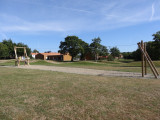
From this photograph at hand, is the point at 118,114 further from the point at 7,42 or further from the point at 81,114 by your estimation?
the point at 7,42

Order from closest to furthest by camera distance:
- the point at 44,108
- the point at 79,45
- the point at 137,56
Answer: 1. the point at 44,108
2. the point at 79,45
3. the point at 137,56

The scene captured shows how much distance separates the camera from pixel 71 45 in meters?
46.8

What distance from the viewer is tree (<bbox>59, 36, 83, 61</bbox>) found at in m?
46.4

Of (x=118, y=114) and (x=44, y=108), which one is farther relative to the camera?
(x=44, y=108)

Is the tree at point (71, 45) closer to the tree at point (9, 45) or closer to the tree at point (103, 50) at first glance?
the tree at point (103, 50)

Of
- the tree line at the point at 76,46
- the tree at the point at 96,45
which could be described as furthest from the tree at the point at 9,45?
the tree at the point at 96,45

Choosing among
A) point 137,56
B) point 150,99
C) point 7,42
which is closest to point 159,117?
point 150,99

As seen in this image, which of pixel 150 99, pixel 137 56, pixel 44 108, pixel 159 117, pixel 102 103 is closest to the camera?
pixel 159 117

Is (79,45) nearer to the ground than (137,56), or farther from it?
farther from it

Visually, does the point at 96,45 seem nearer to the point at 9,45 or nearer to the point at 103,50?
the point at 103,50

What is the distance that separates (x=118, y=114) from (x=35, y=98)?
266 centimetres

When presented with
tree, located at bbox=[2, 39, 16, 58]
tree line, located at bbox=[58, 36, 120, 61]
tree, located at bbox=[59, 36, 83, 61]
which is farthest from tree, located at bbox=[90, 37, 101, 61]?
tree, located at bbox=[2, 39, 16, 58]

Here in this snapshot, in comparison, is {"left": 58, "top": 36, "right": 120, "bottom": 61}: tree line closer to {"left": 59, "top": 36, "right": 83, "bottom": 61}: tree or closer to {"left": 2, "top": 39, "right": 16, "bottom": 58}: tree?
{"left": 59, "top": 36, "right": 83, "bottom": 61}: tree

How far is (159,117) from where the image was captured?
2.98 m
